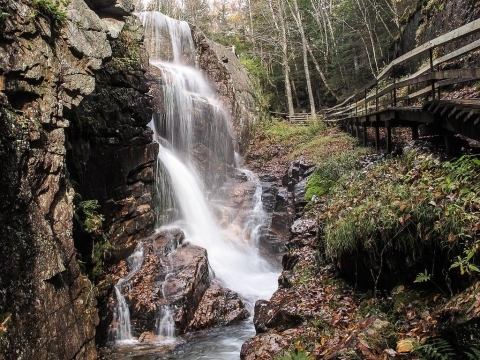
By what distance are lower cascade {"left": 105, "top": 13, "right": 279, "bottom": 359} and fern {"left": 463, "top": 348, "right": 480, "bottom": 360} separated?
588 centimetres

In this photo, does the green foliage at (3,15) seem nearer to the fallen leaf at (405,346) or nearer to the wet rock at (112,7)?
the wet rock at (112,7)

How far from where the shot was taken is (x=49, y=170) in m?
7.40

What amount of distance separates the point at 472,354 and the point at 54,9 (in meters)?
9.44

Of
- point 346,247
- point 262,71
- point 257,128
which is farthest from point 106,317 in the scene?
point 262,71

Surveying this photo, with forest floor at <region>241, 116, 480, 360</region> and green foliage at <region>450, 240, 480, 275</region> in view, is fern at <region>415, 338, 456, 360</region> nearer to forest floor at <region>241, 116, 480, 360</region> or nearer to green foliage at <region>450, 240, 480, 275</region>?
forest floor at <region>241, 116, 480, 360</region>

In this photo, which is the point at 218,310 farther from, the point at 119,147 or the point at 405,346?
the point at 405,346

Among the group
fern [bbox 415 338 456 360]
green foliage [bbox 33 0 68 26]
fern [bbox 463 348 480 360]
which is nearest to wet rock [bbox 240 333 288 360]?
fern [bbox 415 338 456 360]

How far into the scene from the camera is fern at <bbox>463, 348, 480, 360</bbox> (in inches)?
100

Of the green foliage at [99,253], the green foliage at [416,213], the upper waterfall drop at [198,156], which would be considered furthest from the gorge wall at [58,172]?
the green foliage at [416,213]

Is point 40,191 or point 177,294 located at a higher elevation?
point 40,191

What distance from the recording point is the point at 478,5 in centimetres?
1227

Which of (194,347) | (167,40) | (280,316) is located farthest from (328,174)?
(167,40)

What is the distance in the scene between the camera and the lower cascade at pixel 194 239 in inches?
366

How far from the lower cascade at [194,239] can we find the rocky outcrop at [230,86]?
29.1 inches
